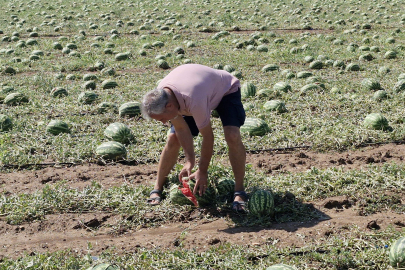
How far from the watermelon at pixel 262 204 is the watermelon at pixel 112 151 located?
2579 mm

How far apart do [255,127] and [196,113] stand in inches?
127

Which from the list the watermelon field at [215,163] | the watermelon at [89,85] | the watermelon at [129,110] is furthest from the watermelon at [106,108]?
the watermelon at [89,85]

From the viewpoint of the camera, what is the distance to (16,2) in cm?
3173

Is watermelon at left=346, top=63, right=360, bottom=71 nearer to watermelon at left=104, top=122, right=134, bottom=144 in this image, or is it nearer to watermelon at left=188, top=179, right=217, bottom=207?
watermelon at left=104, top=122, right=134, bottom=144

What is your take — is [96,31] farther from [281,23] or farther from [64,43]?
[281,23]

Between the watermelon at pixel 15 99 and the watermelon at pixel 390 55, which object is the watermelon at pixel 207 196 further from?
the watermelon at pixel 390 55

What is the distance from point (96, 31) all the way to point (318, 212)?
52.5 ft

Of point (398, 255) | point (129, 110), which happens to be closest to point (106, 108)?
point (129, 110)

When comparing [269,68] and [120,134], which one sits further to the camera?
[269,68]

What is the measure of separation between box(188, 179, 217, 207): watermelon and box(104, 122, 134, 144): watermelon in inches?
88.8

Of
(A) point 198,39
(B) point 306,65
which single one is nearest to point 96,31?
(A) point 198,39

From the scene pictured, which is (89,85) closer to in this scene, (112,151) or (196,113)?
(112,151)

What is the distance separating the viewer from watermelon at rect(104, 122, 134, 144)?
7.90 m

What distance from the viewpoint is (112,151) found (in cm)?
Answer: 731
